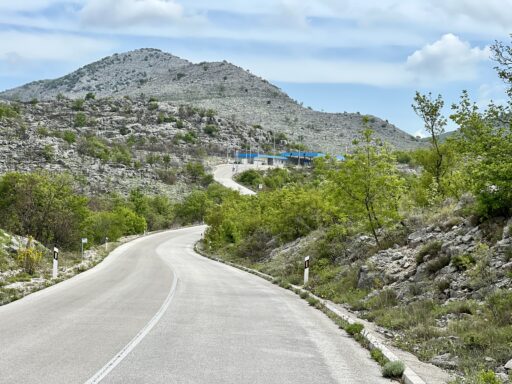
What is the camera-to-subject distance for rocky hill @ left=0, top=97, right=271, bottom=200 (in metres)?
97.9

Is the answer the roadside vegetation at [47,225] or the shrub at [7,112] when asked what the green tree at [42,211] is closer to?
the roadside vegetation at [47,225]

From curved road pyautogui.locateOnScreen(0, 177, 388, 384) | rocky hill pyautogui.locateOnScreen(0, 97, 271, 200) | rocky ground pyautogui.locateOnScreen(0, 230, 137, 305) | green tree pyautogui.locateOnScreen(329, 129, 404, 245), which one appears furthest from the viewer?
rocky hill pyautogui.locateOnScreen(0, 97, 271, 200)

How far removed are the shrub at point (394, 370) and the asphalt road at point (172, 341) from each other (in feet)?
0.55

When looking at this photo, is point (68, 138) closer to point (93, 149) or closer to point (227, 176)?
point (93, 149)

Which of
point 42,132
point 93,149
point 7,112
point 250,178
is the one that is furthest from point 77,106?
point 250,178

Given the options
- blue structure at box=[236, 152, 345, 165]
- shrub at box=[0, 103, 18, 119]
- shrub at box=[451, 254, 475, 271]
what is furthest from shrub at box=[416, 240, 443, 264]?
blue structure at box=[236, 152, 345, 165]

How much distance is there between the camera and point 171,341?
10.1m

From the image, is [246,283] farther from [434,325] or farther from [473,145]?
[434,325]

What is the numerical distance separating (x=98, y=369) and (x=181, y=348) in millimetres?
1905

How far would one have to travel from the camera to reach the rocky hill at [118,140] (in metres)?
97.9

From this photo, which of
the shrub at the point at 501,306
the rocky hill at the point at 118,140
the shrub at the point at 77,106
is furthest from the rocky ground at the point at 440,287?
the shrub at the point at 77,106

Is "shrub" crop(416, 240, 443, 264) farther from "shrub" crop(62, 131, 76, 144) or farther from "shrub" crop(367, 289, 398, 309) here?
"shrub" crop(62, 131, 76, 144)

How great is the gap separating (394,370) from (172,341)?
396 centimetres

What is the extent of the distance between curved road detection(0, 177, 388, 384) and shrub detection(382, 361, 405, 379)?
0.19 meters
